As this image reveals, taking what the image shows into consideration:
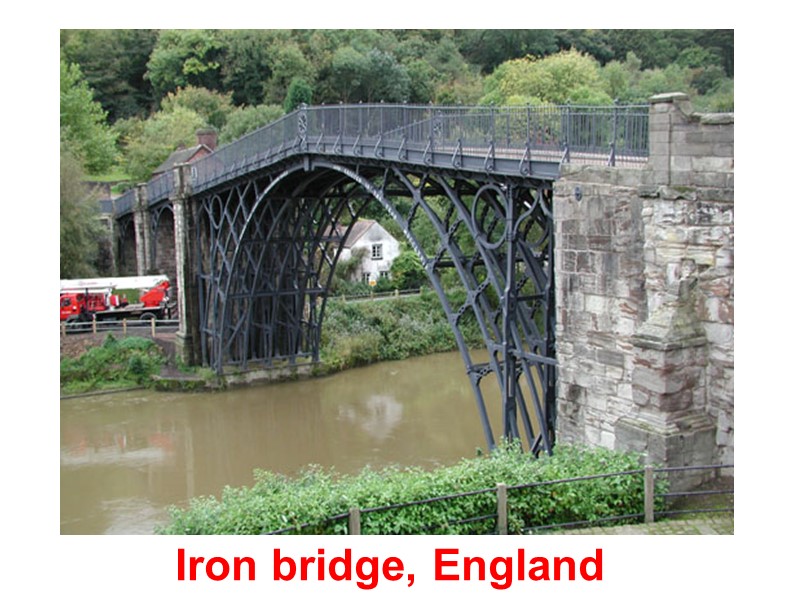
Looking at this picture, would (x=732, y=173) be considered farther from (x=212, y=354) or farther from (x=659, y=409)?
(x=212, y=354)

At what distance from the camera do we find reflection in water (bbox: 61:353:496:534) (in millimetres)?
22922

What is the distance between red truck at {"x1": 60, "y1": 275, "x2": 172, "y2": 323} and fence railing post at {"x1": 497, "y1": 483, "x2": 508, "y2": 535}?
1061 inches

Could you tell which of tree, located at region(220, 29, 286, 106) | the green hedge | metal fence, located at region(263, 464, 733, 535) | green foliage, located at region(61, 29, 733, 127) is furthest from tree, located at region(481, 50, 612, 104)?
metal fence, located at region(263, 464, 733, 535)

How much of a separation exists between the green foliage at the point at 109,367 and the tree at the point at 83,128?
58.7 ft

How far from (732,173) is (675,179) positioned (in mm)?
762

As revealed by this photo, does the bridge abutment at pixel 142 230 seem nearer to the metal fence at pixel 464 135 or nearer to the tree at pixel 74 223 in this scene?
the tree at pixel 74 223

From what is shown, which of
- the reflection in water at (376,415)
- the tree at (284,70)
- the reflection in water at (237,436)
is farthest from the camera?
the tree at (284,70)

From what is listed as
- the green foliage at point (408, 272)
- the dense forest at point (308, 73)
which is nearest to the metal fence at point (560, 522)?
the green foliage at point (408, 272)

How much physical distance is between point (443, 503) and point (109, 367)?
23.8 metres

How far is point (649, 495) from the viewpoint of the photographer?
10859mm

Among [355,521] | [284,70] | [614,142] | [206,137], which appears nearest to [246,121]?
[206,137]

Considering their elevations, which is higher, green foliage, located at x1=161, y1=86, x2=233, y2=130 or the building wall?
green foliage, located at x1=161, y1=86, x2=233, y2=130

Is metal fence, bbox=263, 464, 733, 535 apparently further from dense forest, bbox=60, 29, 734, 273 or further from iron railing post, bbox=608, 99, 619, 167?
dense forest, bbox=60, 29, 734, 273

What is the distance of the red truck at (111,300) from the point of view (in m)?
35.1
